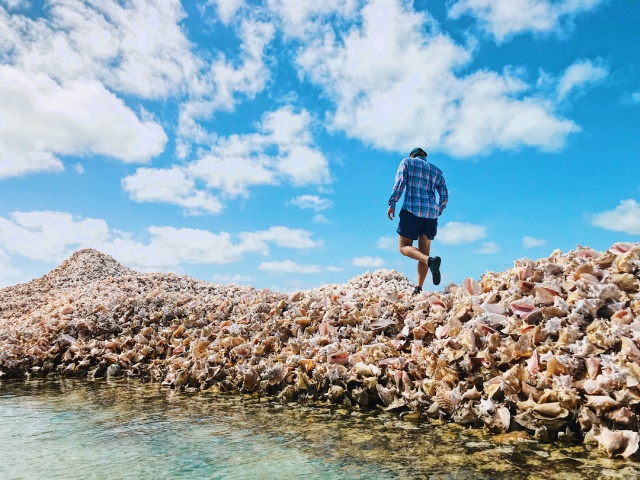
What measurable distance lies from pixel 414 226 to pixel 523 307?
12.6 ft

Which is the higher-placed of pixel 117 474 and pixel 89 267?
pixel 89 267

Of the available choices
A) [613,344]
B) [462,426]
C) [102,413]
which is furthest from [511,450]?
Result: [102,413]

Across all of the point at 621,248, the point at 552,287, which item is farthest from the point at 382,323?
the point at 621,248

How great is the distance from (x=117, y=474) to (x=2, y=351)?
6046mm

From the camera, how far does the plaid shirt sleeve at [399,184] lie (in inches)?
327

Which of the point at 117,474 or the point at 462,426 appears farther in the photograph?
the point at 462,426

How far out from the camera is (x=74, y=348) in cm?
765

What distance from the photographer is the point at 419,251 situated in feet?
26.9

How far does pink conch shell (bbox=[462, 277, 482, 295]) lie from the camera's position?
5605 mm

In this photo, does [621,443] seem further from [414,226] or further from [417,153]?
[417,153]

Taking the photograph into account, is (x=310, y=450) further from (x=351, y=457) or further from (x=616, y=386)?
(x=616, y=386)

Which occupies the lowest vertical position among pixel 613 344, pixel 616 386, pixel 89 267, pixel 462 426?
pixel 462 426

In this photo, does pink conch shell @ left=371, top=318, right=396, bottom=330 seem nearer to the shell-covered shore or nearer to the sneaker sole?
the shell-covered shore

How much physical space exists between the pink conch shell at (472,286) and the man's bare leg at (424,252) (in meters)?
2.15
